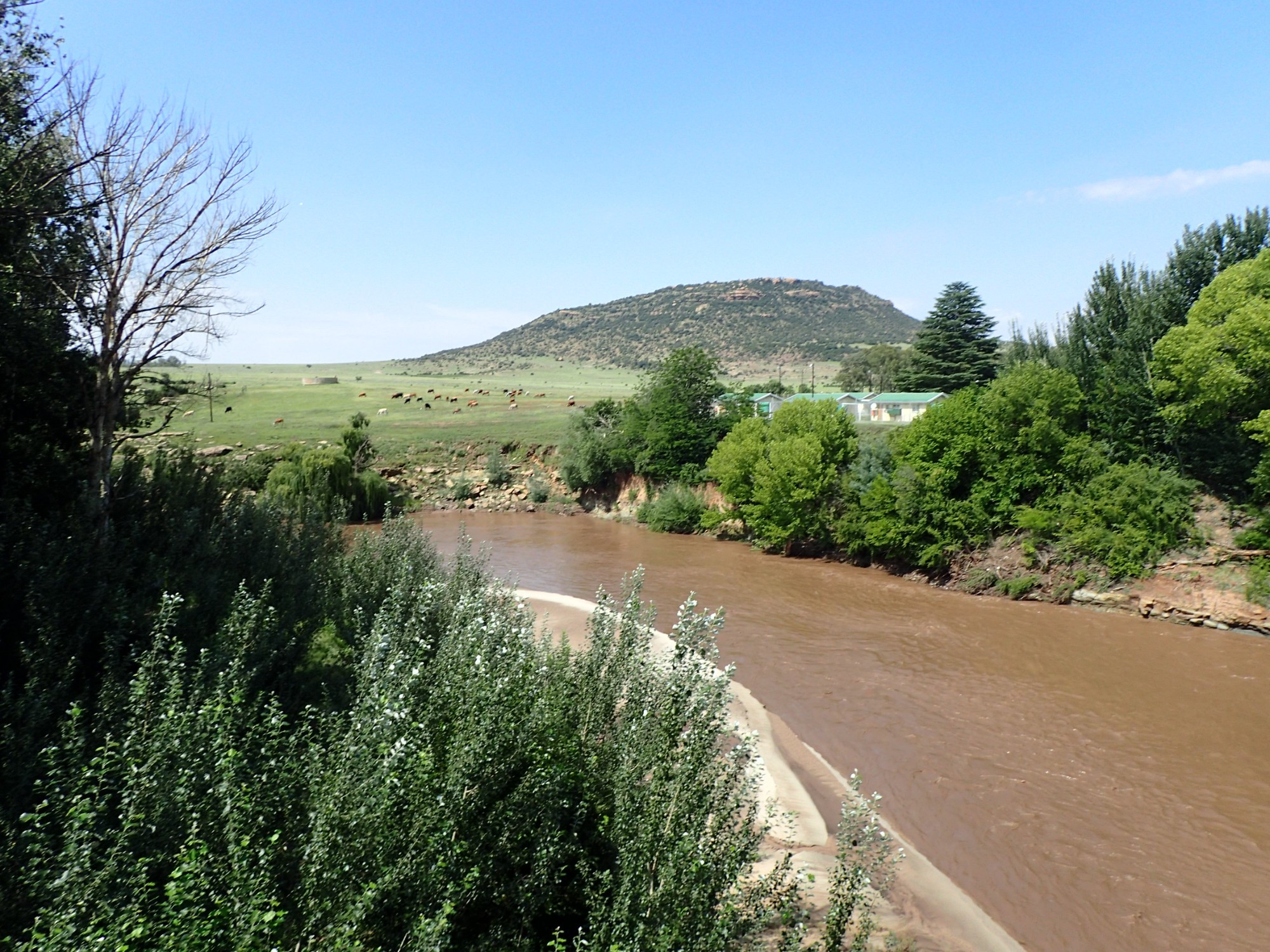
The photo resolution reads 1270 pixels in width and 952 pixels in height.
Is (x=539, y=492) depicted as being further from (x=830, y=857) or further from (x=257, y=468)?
(x=830, y=857)

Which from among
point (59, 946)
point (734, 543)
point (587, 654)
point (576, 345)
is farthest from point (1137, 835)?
point (576, 345)

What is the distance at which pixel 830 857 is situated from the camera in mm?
9336

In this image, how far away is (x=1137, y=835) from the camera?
1120 centimetres

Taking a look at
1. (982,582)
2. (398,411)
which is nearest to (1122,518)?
(982,582)

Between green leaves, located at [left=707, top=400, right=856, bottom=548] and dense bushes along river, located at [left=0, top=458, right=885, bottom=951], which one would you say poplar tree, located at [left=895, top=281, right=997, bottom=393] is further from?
dense bushes along river, located at [left=0, top=458, right=885, bottom=951]

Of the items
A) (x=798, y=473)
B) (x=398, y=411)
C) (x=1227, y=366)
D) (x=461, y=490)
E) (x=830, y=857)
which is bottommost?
(x=830, y=857)

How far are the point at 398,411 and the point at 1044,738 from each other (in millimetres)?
65225

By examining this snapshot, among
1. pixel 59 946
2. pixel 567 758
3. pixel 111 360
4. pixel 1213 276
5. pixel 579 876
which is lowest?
pixel 579 876

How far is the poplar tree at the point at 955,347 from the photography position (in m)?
52.7

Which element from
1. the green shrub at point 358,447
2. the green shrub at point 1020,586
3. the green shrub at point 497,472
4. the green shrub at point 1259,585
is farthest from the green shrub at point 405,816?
the green shrub at point 497,472

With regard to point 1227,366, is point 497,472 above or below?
below

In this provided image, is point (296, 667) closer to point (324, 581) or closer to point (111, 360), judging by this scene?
point (324, 581)

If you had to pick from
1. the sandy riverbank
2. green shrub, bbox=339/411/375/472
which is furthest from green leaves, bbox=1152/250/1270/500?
green shrub, bbox=339/411/375/472

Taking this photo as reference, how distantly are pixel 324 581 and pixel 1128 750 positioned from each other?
14473 mm
